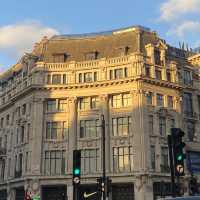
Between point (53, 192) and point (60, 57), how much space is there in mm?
17950

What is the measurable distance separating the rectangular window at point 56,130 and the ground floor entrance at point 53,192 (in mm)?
6092

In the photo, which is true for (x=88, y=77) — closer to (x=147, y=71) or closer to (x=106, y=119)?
(x=106, y=119)

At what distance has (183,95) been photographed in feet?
170

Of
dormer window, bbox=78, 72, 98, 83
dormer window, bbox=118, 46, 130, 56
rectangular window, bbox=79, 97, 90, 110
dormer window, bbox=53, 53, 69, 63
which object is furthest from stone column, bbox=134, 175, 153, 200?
dormer window, bbox=53, 53, 69, 63

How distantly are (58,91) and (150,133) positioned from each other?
42.9ft

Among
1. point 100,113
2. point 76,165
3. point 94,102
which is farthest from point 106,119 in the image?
point 76,165

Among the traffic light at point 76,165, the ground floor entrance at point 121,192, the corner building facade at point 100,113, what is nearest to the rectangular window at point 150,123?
the corner building facade at point 100,113

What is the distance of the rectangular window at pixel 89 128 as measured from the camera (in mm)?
47219

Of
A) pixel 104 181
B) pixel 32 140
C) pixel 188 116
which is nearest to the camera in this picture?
pixel 104 181

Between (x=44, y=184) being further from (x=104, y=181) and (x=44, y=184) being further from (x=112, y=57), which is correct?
(x=104, y=181)

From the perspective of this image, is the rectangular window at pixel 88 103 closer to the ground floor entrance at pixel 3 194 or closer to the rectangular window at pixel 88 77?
the rectangular window at pixel 88 77

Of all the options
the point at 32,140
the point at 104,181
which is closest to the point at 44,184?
the point at 32,140

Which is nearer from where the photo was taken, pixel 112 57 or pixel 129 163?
pixel 129 163

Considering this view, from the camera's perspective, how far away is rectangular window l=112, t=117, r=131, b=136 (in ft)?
151
